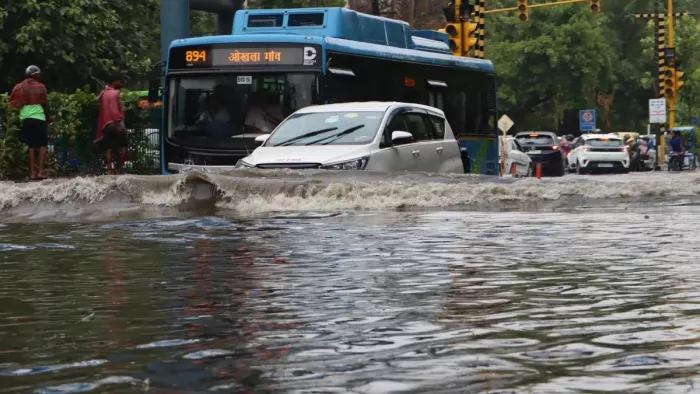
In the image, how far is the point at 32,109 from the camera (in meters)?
24.3

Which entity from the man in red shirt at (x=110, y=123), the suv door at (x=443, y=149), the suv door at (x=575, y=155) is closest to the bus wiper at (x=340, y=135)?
the suv door at (x=443, y=149)

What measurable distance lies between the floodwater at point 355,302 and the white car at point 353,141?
2.14 meters

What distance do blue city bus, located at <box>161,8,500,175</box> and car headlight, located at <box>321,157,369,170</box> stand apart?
14.7ft

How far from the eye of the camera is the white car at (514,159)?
141 feet

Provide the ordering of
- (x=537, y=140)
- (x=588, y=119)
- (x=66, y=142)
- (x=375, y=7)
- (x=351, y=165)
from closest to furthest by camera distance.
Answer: (x=351, y=165) < (x=66, y=142) < (x=375, y=7) < (x=537, y=140) < (x=588, y=119)

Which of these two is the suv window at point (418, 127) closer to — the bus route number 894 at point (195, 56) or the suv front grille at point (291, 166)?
the suv front grille at point (291, 166)

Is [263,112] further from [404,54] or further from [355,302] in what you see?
[355,302]

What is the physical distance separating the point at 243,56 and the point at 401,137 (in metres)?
4.89

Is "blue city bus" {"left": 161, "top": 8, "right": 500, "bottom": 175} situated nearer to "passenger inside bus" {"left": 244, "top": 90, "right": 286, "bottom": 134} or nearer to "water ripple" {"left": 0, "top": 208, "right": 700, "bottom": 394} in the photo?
"passenger inside bus" {"left": 244, "top": 90, "right": 286, "bottom": 134}

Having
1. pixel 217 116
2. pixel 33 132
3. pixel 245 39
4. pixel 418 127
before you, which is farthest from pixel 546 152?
pixel 418 127

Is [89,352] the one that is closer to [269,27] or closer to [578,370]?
[578,370]

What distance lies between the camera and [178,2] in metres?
29.0

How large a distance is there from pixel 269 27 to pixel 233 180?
26.0ft

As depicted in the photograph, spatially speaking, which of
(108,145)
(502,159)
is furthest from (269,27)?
(502,159)
